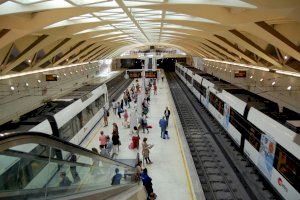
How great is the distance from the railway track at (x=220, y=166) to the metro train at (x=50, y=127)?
18.9 ft

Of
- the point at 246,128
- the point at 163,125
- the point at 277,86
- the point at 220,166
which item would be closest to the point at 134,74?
the point at 163,125

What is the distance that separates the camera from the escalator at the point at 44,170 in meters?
2.88

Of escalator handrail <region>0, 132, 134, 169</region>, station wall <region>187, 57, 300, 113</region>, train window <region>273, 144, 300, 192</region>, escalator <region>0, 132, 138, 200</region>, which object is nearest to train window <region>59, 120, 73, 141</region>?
escalator <region>0, 132, 138, 200</region>

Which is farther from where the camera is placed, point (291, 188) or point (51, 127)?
point (51, 127)

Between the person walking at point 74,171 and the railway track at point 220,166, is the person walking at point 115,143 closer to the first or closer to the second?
the railway track at point 220,166

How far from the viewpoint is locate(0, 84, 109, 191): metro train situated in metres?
3.04

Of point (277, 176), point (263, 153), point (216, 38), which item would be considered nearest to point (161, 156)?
point (263, 153)

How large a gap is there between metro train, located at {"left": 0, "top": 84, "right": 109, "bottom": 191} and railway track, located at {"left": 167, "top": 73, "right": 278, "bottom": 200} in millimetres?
5762

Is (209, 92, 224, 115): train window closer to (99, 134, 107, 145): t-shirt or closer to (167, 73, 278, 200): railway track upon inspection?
(167, 73, 278, 200): railway track

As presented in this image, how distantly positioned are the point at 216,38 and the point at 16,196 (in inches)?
945

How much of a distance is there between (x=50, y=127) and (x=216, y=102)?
456 inches

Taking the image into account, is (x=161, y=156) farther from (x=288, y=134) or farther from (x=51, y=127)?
(x=288, y=134)

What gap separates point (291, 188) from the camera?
8.07 m

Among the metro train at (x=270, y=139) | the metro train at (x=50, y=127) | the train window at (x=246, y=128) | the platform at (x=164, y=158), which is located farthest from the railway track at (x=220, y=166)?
the metro train at (x=50, y=127)
